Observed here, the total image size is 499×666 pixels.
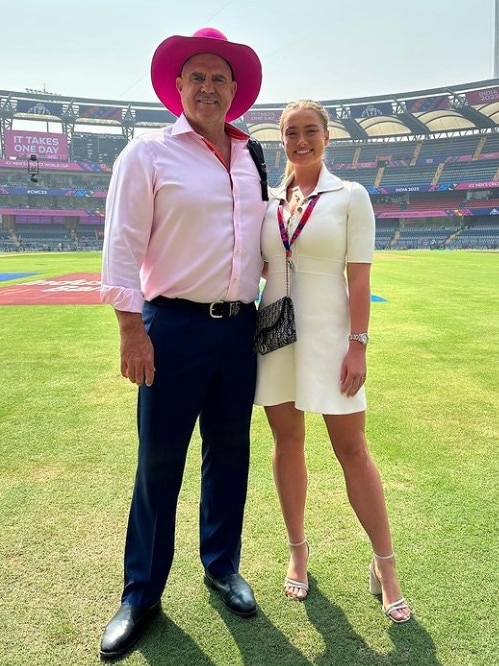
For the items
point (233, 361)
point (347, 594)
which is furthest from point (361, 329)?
point (347, 594)

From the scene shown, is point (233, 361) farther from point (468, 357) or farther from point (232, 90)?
point (468, 357)

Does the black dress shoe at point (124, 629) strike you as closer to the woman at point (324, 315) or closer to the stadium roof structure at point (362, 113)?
the woman at point (324, 315)

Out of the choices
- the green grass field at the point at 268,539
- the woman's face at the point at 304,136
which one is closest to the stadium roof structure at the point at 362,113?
the green grass field at the point at 268,539

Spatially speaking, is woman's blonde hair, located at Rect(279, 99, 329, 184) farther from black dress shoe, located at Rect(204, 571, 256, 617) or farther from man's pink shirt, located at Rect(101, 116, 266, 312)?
black dress shoe, located at Rect(204, 571, 256, 617)

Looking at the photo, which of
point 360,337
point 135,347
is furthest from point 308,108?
point 135,347

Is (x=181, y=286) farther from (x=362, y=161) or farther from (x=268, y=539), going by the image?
(x=362, y=161)

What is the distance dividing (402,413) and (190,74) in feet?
10.4

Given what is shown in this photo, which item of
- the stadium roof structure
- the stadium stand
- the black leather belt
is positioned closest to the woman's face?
the black leather belt

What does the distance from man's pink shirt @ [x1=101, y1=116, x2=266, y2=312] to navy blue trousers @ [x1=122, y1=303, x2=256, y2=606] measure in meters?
0.13

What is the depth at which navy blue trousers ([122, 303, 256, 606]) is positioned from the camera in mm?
2145

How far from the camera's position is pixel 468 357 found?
20.1ft

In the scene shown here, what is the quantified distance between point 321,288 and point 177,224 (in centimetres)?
64

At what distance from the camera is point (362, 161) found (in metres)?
63.5

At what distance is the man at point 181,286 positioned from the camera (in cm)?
204
